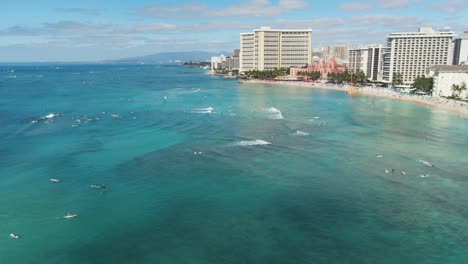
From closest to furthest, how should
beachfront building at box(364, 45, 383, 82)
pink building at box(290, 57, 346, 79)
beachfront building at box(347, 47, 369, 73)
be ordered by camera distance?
beachfront building at box(364, 45, 383, 82)
pink building at box(290, 57, 346, 79)
beachfront building at box(347, 47, 369, 73)

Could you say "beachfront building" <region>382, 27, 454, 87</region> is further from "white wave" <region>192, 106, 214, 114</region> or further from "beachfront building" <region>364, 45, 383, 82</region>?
"white wave" <region>192, 106, 214, 114</region>

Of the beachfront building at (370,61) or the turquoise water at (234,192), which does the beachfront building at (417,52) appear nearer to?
the beachfront building at (370,61)

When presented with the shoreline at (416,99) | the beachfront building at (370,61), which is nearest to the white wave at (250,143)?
the shoreline at (416,99)

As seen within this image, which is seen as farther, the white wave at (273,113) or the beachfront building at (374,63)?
the beachfront building at (374,63)

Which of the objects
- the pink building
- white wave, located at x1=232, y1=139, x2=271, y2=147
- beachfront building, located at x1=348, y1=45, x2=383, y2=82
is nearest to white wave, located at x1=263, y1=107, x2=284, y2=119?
white wave, located at x1=232, y1=139, x2=271, y2=147

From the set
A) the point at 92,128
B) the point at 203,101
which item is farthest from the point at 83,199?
the point at 203,101
